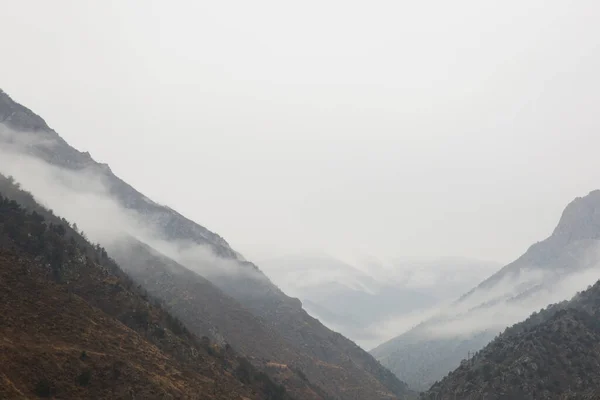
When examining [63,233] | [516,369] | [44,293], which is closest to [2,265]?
[44,293]

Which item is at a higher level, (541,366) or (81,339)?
(541,366)

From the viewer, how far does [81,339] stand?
6806 cm

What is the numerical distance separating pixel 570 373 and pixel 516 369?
651 inches

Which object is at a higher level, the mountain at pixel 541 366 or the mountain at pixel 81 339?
the mountain at pixel 541 366

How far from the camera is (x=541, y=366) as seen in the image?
154 m

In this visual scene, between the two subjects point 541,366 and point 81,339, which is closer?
point 81,339

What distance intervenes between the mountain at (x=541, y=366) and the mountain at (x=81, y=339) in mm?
77320

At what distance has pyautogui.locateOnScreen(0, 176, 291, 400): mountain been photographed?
55.1 metres

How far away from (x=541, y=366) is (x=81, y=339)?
147588 mm

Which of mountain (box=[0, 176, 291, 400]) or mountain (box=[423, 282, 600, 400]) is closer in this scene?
mountain (box=[0, 176, 291, 400])

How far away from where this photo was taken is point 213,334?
189 metres

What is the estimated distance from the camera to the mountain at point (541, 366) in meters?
145

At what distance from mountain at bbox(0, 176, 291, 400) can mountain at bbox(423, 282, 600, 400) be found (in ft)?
254

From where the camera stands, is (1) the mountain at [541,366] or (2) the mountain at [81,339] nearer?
(2) the mountain at [81,339]
